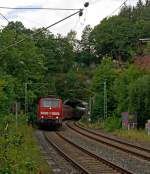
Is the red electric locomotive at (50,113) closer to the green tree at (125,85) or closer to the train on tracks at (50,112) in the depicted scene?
the train on tracks at (50,112)

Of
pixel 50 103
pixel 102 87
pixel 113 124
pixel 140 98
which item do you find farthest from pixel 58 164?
pixel 102 87

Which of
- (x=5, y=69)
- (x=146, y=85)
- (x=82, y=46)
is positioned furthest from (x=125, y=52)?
(x=146, y=85)

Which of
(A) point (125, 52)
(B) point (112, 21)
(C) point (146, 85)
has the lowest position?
(C) point (146, 85)

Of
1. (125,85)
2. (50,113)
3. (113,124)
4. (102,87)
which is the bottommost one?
(113,124)

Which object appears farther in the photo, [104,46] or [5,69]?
[104,46]

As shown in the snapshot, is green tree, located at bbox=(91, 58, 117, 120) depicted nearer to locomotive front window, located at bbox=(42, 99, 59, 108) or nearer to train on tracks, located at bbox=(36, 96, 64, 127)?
locomotive front window, located at bbox=(42, 99, 59, 108)

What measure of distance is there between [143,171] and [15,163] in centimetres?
530

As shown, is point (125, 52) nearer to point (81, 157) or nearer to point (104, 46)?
point (104, 46)

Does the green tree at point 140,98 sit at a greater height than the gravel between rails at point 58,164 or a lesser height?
greater

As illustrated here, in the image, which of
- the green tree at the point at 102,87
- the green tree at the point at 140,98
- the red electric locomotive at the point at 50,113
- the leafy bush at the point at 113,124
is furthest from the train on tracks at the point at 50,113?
the green tree at the point at 140,98

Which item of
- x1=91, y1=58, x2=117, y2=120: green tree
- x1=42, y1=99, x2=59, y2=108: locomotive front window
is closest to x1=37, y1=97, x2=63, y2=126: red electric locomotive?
x1=42, y1=99, x2=59, y2=108: locomotive front window

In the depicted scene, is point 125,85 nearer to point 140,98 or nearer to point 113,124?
point 113,124

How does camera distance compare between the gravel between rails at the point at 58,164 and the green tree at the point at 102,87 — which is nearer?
the gravel between rails at the point at 58,164

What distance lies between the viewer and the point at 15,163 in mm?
18094
